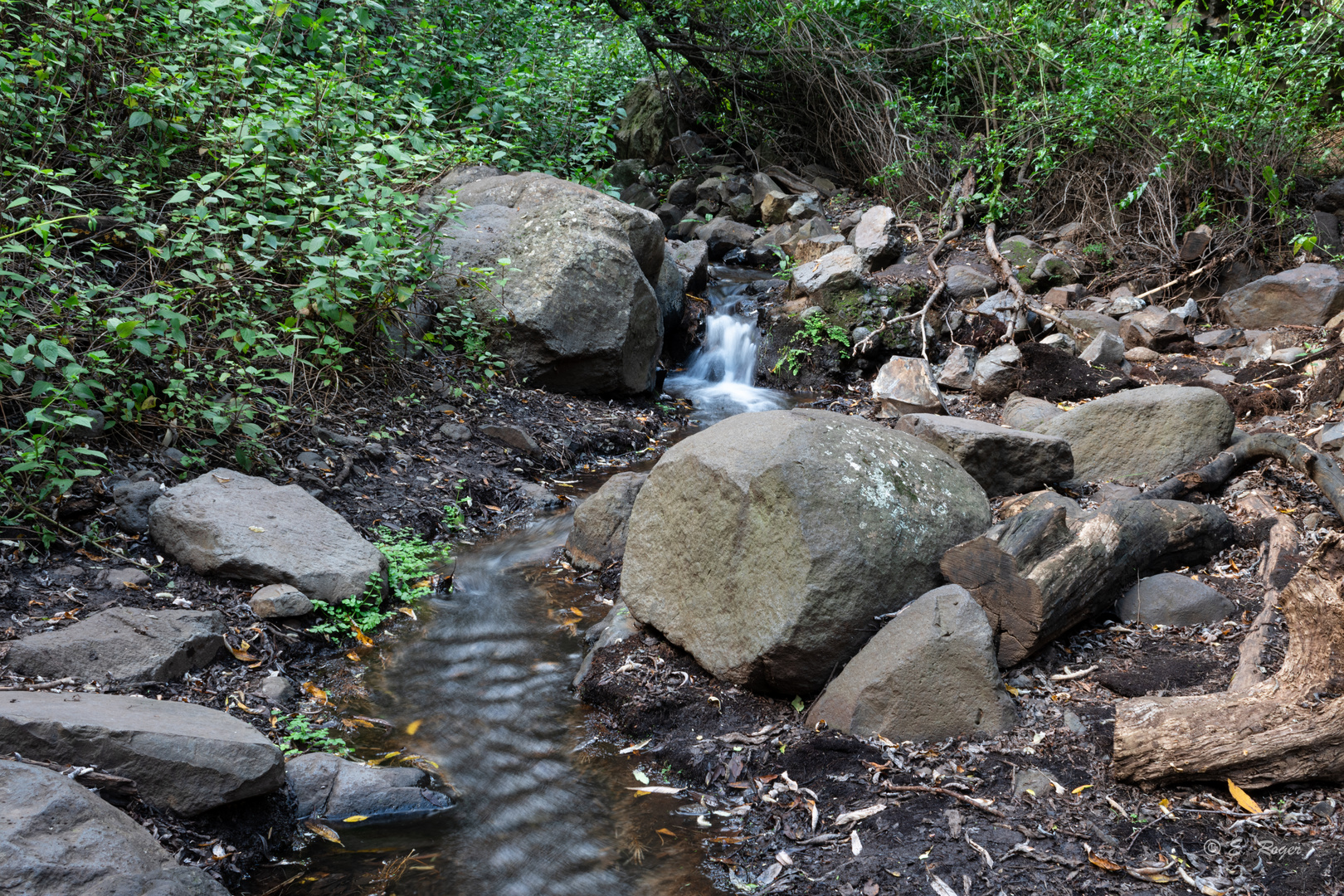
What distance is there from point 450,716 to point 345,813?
0.75 metres

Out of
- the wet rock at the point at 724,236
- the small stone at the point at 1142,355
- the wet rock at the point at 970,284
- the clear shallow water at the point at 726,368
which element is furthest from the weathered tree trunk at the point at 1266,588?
the wet rock at the point at 724,236

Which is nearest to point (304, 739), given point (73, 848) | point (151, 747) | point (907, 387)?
point (151, 747)

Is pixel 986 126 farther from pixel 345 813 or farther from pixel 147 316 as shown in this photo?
pixel 345 813

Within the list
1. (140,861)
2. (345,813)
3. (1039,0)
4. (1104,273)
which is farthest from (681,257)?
(140,861)

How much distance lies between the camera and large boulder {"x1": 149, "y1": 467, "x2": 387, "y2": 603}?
14.1 feet

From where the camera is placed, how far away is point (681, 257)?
34.6 ft

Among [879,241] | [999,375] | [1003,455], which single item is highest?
[879,241]

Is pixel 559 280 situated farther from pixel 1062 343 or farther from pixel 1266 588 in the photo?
pixel 1266 588

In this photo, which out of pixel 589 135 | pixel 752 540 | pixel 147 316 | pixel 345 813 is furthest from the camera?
pixel 589 135

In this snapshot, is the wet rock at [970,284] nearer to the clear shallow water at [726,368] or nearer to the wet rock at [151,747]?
the clear shallow water at [726,368]

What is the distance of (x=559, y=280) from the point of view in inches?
296

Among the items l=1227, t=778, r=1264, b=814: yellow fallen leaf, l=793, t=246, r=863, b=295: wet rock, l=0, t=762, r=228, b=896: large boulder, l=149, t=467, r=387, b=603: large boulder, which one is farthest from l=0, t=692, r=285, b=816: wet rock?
l=793, t=246, r=863, b=295: wet rock

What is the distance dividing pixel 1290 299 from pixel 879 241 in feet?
14.0

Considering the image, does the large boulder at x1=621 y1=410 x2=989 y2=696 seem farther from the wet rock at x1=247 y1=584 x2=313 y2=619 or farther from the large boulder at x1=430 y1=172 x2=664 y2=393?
the large boulder at x1=430 y1=172 x2=664 y2=393
